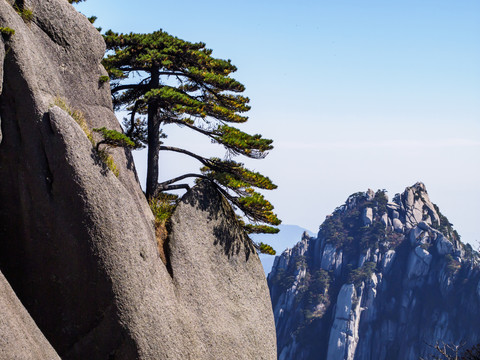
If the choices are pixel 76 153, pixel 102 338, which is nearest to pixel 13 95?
pixel 76 153

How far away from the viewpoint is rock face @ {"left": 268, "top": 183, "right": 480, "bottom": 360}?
575 feet

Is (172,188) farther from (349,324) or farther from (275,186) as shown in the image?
(349,324)

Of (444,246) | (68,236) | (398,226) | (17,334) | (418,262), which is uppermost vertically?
(398,226)

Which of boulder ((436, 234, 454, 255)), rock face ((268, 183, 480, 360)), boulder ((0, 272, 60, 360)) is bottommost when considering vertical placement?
boulder ((0, 272, 60, 360))

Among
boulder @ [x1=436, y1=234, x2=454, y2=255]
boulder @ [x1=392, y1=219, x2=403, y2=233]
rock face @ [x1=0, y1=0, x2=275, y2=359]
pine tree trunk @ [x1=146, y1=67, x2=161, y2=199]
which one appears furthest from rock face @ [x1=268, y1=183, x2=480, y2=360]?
rock face @ [x1=0, y1=0, x2=275, y2=359]

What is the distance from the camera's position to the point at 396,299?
189125 millimetres

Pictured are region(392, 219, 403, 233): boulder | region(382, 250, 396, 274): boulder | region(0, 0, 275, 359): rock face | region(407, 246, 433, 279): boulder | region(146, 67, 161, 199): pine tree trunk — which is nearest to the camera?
region(0, 0, 275, 359): rock face

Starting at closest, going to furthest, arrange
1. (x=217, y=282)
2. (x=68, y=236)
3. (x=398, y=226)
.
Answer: (x=68, y=236) < (x=217, y=282) < (x=398, y=226)

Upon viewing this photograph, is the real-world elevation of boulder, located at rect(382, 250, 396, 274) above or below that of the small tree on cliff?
above

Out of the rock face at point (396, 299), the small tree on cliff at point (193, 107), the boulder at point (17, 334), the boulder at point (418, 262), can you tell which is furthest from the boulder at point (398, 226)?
the boulder at point (17, 334)

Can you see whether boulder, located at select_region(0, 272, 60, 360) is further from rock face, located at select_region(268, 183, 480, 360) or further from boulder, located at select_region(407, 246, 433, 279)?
boulder, located at select_region(407, 246, 433, 279)

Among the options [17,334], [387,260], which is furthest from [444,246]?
[17,334]

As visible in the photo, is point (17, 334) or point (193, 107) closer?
point (17, 334)

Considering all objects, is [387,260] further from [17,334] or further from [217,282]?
[17,334]
